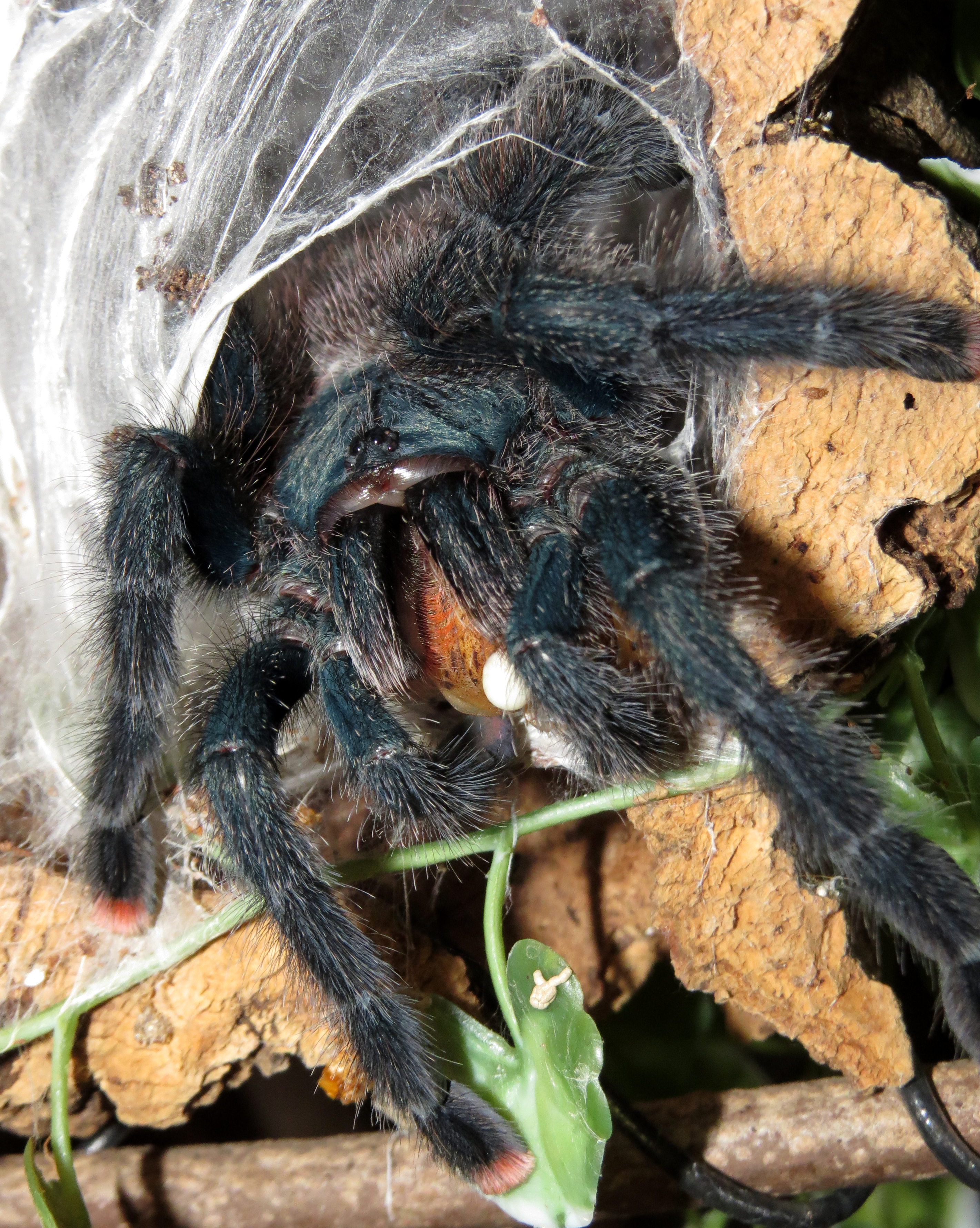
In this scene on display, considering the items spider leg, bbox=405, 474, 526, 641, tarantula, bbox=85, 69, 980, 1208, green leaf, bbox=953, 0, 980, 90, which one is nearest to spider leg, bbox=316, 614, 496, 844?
tarantula, bbox=85, 69, 980, 1208

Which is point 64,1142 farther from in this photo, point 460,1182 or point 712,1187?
point 712,1187

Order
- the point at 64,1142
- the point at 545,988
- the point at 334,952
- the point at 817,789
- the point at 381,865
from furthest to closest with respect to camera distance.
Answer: the point at 381,865 < the point at 64,1142 < the point at 545,988 < the point at 334,952 < the point at 817,789

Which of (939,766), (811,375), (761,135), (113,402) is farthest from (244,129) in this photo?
(939,766)

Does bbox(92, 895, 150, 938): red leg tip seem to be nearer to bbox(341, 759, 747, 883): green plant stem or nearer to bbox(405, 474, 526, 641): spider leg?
bbox(341, 759, 747, 883): green plant stem

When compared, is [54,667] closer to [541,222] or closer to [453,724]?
[453,724]

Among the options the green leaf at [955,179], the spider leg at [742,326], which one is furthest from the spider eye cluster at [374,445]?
the green leaf at [955,179]

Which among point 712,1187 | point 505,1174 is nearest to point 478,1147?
point 505,1174
